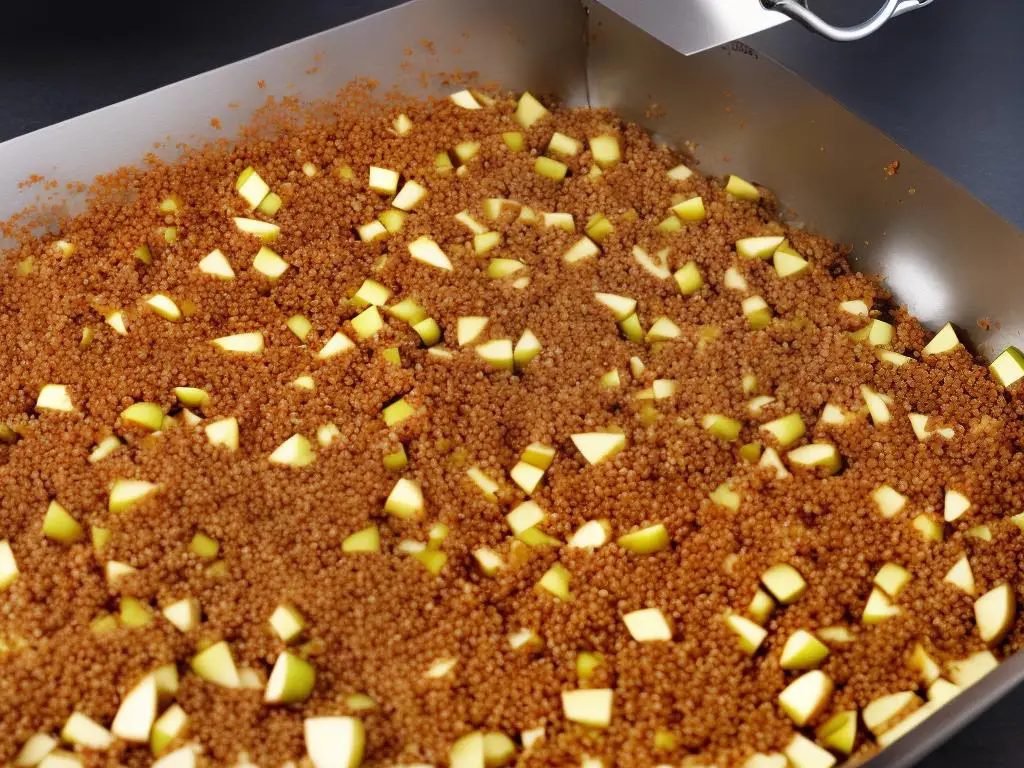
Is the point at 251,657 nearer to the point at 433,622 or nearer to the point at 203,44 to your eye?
the point at 433,622

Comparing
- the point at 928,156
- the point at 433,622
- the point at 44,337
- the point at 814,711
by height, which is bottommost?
the point at 44,337

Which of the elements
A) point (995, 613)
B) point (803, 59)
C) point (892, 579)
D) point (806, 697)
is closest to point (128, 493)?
point (806, 697)

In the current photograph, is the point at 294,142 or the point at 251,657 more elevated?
the point at 294,142

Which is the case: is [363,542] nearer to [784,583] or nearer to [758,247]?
[784,583]

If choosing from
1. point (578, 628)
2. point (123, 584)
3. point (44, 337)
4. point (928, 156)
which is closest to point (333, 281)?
point (44, 337)

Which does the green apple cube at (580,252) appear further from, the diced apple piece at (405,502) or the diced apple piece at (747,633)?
the diced apple piece at (747,633)

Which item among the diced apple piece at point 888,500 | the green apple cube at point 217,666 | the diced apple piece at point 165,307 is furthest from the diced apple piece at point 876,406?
the diced apple piece at point 165,307
